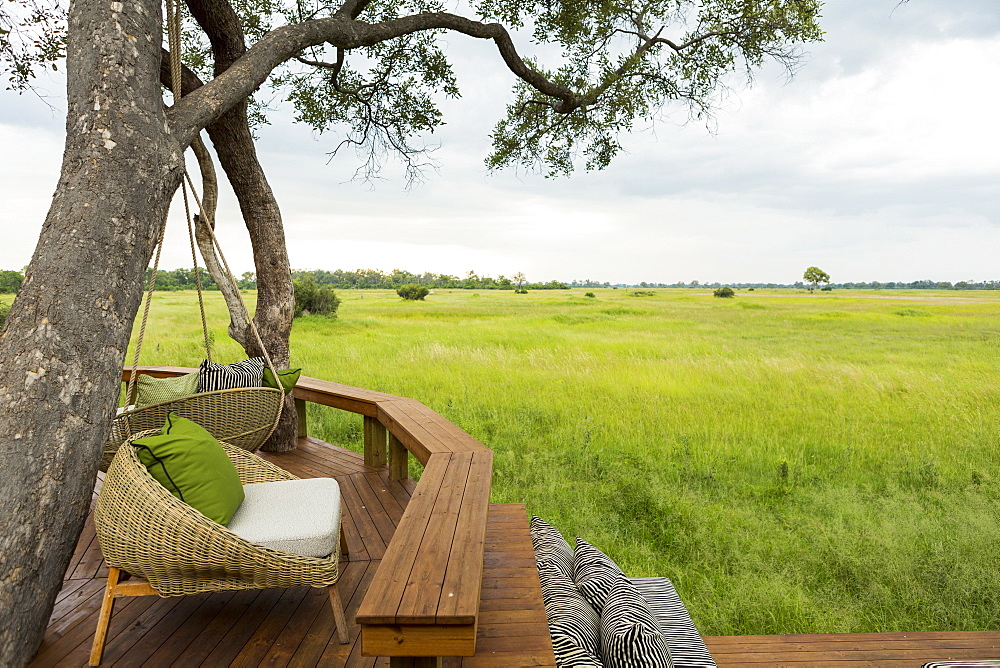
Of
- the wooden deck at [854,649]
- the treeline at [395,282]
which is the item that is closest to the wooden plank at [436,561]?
the wooden deck at [854,649]

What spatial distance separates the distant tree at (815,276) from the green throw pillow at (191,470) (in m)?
43.4

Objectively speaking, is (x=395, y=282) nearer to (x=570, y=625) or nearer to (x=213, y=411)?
(x=213, y=411)

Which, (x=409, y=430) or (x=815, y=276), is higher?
(x=815, y=276)

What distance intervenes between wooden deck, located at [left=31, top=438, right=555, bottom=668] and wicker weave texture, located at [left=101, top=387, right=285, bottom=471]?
24.4 inches

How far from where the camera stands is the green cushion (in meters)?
3.17

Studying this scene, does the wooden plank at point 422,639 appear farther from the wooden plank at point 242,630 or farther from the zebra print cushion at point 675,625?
the zebra print cushion at point 675,625

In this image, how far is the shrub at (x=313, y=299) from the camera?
60.2 ft

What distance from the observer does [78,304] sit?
2.00 metres

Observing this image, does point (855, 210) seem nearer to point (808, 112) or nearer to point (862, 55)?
point (808, 112)

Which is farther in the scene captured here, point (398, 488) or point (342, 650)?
point (398, 488)

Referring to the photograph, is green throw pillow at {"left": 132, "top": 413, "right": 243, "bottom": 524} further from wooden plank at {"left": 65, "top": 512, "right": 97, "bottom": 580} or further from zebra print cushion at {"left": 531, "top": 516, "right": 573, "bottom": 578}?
zebra print cushion at {"left": 531, "top": 516, "right": 573, "bottom": 578}

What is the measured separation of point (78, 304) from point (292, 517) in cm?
111

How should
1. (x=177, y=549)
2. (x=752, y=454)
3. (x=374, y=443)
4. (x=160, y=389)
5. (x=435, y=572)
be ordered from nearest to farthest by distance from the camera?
(x=435, y=572) < (x=177, y=549) < (x=160, y=389) < (x=374, y=443) < (x=752, y=454)

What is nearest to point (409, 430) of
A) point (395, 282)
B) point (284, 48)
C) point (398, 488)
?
point (398, 488)
